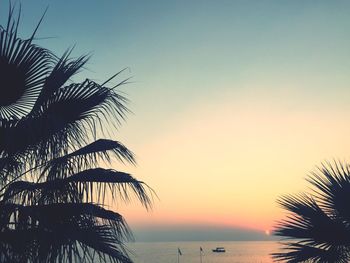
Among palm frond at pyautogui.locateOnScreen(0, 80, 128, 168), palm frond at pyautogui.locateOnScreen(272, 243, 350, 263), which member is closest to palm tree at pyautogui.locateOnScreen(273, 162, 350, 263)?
palm frond at pyautogui.locateOnScreen(272, 243, 350, 263)

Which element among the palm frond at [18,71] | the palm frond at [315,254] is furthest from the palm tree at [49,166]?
the palm frond at [315,254]

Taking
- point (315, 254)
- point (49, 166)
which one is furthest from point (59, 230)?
point (315, 254)

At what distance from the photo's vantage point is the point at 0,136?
423 cm

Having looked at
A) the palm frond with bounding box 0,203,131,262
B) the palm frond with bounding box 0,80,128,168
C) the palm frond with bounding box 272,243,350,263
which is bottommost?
the palm frond with bounding box 272,243,350,263

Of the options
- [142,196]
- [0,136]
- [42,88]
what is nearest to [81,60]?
[42,88]

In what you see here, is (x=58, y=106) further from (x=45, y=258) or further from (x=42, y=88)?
(x=45, y=258)

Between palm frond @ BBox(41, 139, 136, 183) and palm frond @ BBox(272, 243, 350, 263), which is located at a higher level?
palm frond @ BBox(41, 139, 136, 183)

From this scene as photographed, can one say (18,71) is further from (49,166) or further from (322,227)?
(322,227)

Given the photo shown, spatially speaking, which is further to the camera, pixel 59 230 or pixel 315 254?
pixel 315 254

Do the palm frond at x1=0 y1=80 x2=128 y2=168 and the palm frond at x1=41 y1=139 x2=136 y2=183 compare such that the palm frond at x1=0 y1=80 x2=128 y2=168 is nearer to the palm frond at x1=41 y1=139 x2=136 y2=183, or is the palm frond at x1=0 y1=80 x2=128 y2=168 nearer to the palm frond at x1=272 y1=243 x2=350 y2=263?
the palm frond at x1=41 y1=139 x2=136 y2=183

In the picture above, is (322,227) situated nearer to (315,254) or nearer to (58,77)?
(315,254)

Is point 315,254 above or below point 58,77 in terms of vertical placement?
below

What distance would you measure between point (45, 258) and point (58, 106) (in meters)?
1.80

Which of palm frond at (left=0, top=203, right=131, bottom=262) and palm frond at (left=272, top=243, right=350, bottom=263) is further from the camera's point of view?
palm frond at (left=272, top=243, right=350, bottom=263)
